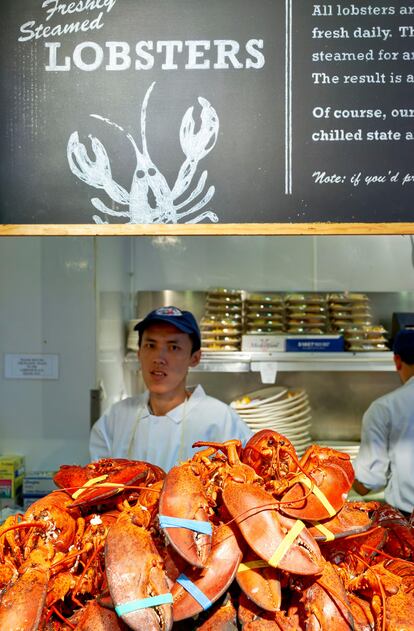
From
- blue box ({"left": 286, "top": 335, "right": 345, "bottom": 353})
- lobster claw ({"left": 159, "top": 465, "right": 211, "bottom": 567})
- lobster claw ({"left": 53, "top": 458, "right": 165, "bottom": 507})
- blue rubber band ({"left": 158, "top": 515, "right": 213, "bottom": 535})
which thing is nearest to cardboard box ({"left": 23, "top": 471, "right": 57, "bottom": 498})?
blue box ({"left": 286, "top": 335, "right": 345, "bottom": 353})

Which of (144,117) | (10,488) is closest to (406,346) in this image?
(144,117)

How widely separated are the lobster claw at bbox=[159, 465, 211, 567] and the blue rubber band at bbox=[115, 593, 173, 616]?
0.34 feet

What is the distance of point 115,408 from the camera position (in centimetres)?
348

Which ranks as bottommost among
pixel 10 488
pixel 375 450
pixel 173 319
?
pixel 10 488

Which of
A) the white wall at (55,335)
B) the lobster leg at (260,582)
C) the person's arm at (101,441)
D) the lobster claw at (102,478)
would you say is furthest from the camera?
the white wall at (55,335)

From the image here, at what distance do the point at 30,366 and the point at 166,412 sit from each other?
1.55m

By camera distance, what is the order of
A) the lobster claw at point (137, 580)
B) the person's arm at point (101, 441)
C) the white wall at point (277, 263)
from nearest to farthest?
the lobster claw at point (137, 580) → the person's arm at point (101, 441) → the white wall at point (277, 263)

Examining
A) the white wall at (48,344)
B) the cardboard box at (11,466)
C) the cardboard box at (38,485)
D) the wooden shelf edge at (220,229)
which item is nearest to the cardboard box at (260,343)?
the white wall at (48,344)

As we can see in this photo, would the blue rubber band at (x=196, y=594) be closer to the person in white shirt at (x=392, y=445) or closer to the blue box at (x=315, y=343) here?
the person in white shirt at (x=392, y=445)

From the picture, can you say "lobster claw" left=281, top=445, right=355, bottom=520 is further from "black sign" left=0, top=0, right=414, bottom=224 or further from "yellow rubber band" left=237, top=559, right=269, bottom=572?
"black sign" left=0, top=0, right=414, bottom=224

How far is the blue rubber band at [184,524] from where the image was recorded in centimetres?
147

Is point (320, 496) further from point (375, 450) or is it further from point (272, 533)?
point (375, 450)

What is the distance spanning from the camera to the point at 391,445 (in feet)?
12.5

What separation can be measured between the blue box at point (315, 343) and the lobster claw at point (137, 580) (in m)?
3.16
